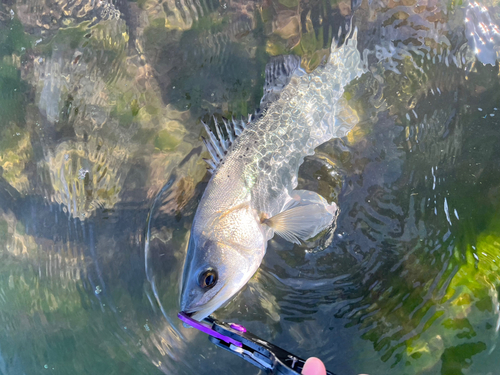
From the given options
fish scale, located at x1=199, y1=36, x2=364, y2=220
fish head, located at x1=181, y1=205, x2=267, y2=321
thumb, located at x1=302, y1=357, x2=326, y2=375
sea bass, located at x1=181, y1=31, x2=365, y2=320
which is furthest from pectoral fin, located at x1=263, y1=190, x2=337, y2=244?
thumb, located at x1=302, y1=357, x2=326, y2=375

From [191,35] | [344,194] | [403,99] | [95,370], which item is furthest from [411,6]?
[95,370]

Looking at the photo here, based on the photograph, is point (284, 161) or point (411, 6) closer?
point (284, 161)

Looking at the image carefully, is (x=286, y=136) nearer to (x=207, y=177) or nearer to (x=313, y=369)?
(x=207, y=177)

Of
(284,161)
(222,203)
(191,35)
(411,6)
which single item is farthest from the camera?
(191,35)

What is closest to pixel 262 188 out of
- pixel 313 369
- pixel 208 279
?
pixel 208 279

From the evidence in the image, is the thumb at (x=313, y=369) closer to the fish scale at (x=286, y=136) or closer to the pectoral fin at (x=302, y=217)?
the pectoral fin at (x=302, y=217)

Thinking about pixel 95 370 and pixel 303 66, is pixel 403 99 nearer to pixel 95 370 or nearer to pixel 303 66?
pixel 303 66
